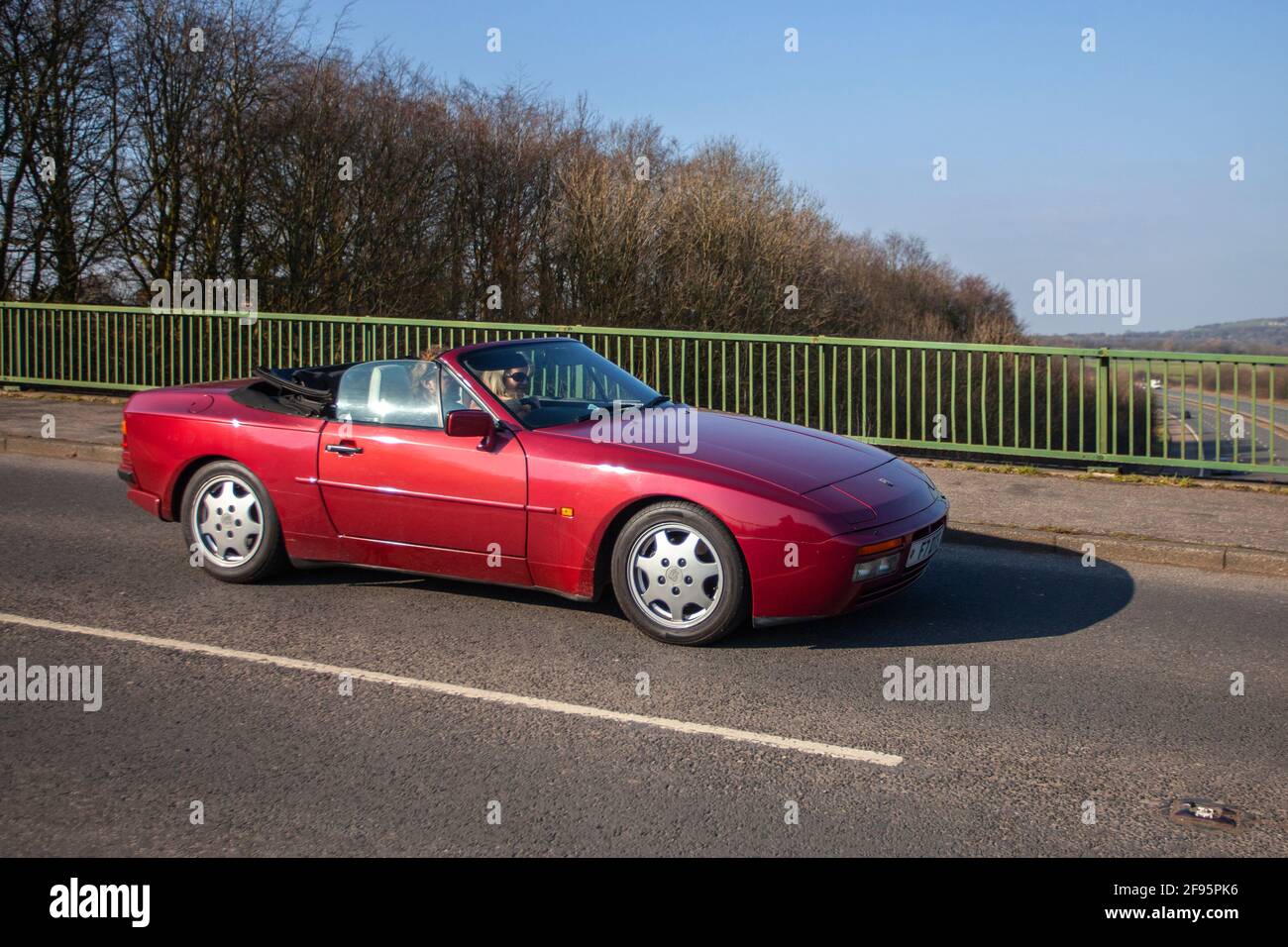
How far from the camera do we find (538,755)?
4.41m

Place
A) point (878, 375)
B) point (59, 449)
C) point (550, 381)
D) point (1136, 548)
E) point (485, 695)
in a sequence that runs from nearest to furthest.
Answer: point (485, 695) → point (550, 381) → point (1136, 548) → point (59, 449) → point (878, 375)

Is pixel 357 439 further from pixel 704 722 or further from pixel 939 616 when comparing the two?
pixel 939 616

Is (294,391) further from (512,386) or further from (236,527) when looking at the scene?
(512,386)

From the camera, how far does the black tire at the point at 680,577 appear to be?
5.62m

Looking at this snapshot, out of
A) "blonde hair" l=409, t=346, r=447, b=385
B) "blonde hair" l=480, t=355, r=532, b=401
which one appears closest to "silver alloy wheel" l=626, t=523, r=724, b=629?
"blonde hair" l=480, t=355, r=532, b=401

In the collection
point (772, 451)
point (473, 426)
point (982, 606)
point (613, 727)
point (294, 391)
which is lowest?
point (613, 727)

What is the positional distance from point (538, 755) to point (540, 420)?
2413 mm

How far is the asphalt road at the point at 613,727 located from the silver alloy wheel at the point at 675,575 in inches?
8.1

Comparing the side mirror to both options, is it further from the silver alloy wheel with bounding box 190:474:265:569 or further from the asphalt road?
the silver alloy wheel with bounding box 190:474:265:569

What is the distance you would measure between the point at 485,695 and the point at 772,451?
2.08m

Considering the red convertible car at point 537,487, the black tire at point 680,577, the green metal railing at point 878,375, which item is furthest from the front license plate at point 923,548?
the green metal railing at point 878,375

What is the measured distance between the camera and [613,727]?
4.72 metres

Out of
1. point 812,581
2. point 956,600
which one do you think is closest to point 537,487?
point 812,581

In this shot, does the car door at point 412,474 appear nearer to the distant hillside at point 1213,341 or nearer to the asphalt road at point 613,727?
the asphalt road at point 613,727
